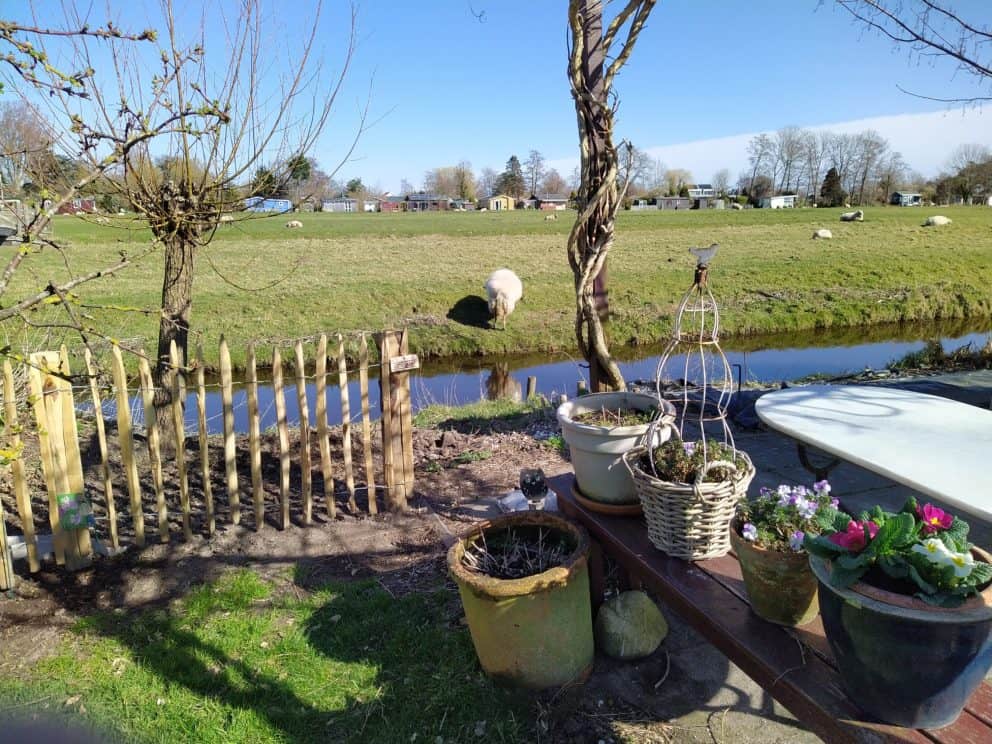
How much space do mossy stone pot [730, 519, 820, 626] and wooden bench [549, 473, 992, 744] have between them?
0.16ft

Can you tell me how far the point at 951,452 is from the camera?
2.70 m

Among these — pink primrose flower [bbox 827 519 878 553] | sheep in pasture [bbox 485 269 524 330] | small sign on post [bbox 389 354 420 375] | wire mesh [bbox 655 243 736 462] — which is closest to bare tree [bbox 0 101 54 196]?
small sign on post [bbox 389 354 420 375]

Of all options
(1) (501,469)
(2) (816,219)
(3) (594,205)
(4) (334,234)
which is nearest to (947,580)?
(3) (594,205)

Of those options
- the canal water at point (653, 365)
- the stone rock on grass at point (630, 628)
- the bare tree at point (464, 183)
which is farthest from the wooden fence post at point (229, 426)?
the bare tree at point (464, 183)

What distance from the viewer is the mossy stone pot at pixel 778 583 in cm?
197

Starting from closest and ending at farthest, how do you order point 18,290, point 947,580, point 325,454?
point 947,580 → point 325,454 → point 18,290

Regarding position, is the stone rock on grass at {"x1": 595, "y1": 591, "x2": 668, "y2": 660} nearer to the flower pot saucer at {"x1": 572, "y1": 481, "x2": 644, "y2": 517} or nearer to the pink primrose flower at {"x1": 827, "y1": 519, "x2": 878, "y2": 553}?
the flower pot saucer at {"x1": 572, "y1": 481, "x2": 644, "y2": 517}

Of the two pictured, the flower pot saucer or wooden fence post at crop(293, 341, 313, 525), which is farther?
wooden fence post at crop(293, 341, 313, 525)

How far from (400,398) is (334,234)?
103 ft

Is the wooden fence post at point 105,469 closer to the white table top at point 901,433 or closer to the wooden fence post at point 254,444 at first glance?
the wooden fence post at point 254,444

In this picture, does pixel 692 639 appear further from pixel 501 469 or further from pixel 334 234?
pixel 334 234

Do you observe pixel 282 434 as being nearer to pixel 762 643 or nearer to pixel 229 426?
pixel 229 426

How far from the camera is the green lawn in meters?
2.60

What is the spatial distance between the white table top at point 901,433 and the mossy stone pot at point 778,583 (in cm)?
69
